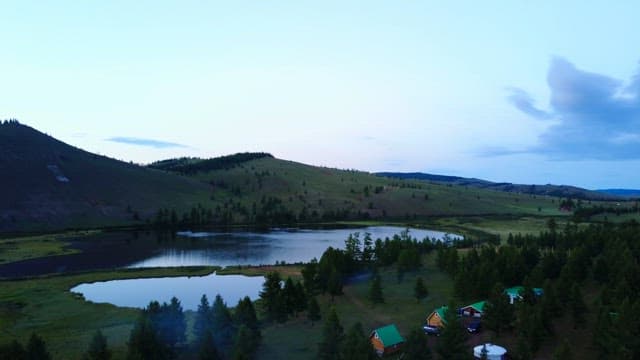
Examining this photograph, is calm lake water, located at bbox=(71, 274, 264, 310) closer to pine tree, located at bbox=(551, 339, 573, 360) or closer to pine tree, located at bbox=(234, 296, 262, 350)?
pine tree, located at bbox=(234, 296, 262, 350)

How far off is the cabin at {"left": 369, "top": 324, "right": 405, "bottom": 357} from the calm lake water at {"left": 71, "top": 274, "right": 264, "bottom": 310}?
34.6 meters

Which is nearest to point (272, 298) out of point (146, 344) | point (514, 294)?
point (146, 344)

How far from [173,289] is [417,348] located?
6158 centimetres

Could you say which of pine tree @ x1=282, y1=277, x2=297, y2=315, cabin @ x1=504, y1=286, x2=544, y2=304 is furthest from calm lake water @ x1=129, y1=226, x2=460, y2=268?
cabin @ x1=504, y1=286, x2=544, y2=304

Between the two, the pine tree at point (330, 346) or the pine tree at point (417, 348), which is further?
the pine tree at point (330, 346)

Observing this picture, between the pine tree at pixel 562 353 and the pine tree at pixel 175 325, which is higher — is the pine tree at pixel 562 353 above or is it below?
above

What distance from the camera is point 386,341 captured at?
52.5 metres

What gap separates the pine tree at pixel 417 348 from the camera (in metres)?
46.5

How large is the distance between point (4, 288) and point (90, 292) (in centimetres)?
1548

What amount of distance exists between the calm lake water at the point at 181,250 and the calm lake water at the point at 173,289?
18.9 meters

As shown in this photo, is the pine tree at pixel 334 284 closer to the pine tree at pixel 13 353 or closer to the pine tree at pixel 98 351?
the pine tree at pixel 98 351

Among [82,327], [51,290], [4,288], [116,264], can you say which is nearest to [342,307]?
[82,327]

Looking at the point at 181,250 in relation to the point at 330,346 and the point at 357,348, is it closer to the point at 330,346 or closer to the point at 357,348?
the point at 330,346

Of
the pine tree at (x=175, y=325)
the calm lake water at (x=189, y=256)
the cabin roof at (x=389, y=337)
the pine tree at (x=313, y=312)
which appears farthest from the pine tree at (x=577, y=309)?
the calm lake water at (x=189, y=256)
